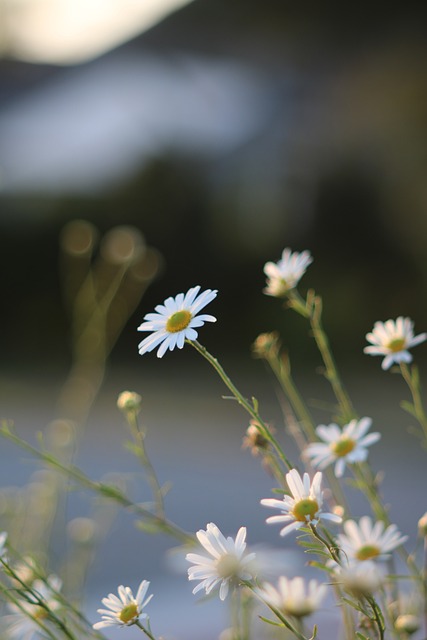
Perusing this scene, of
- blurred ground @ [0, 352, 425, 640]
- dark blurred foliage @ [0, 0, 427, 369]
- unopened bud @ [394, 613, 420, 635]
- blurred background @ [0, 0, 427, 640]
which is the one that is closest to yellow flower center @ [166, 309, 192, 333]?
unopened bud @ [394, 613, 420, 635]

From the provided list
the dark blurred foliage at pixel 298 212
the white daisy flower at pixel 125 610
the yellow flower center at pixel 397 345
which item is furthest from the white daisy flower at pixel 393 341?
the dark blurred foliage at pixel 298 212

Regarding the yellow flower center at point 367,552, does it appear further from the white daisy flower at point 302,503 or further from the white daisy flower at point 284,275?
the white daisy flower at point 284,275

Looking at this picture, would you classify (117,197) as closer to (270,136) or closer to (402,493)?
(270,136)

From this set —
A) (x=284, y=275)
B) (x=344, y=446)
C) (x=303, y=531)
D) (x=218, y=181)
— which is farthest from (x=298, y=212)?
(x=303, y=531)

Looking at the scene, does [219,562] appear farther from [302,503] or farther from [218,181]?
[218,181]

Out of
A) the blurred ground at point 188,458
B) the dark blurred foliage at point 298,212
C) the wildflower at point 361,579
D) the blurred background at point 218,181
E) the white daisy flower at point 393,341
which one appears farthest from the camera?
the dark blurred foliage at point 298,212

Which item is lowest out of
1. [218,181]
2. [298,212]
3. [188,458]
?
[188,458]
